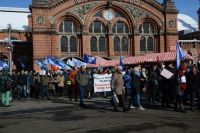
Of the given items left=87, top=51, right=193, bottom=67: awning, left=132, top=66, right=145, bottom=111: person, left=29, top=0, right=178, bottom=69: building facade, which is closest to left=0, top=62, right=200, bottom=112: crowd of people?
left=132, top=66, right=145, bottom=111: person

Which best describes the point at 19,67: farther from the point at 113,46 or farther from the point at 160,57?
the point at 160,57

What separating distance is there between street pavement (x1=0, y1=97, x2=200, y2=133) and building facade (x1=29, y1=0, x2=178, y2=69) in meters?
26.3

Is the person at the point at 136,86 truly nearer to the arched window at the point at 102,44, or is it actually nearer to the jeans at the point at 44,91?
the jeans at the point at 44,91

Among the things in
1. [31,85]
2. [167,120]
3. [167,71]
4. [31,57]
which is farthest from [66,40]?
[167,120]

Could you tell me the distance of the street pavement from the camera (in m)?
12.2

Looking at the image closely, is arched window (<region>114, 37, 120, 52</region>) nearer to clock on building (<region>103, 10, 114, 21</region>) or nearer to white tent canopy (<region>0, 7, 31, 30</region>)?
clock on building (<region>103, 10, 114, 21</region>)

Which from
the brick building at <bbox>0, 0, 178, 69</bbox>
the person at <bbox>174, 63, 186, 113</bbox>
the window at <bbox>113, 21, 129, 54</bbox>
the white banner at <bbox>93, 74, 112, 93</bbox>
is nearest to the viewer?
the person at <bbox>174, 63, 186, 113</bbox>

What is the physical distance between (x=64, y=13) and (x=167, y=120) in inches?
1238

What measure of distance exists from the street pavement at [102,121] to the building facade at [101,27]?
2631 centimetres

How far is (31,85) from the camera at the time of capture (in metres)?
28.2

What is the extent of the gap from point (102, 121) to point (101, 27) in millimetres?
32352

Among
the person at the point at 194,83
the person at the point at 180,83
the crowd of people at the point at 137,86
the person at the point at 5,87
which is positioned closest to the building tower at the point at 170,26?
the crowd of people at the point at 137,86

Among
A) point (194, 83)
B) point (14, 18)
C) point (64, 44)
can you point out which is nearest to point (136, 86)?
point (194, 83)

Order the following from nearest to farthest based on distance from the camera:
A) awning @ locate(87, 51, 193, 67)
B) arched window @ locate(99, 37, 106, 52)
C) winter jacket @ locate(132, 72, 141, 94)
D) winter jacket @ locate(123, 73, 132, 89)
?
winter jacket @ locate(132, 72, 141, 94), winter jacket @ locate(123, 73, 132, 89), awning @ locate(87, 51, 193, 67), arched window @ locate(99, 37, 106, 52)
